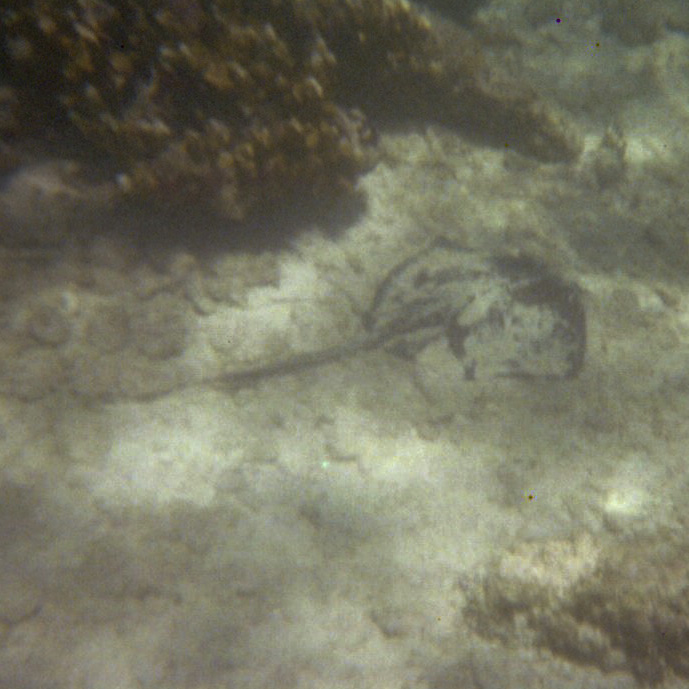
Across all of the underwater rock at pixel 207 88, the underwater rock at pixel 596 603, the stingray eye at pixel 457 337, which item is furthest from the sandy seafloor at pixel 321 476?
the underwater rock at pixel 207 88

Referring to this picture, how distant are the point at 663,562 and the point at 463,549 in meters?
1.40

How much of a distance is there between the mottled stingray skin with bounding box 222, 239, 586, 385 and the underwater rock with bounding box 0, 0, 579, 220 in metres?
1.45

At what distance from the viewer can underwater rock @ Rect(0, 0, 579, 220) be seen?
4.10 metres

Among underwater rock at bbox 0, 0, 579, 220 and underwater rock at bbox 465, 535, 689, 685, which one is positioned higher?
underwater rock at bbox 0, 0, 579, 220

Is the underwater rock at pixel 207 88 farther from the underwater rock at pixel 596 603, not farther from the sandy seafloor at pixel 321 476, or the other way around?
the underwater rock at pixel 596 603

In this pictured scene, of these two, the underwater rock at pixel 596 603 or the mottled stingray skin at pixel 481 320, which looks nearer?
the underwater rock at pixel 596 603

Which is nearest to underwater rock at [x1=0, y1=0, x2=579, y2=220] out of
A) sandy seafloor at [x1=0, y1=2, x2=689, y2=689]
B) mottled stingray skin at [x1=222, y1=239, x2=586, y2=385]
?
sandy seafloor at [x1=0, y1=2, x2=689, y2=689]

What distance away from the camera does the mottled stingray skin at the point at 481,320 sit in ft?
16.2

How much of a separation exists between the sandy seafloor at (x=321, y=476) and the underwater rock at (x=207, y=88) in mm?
650

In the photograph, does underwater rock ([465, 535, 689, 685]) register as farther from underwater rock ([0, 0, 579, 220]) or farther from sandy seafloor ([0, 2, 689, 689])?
underwater rock ([0, 0, 579, 220])

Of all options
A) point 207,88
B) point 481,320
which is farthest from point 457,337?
point 207,88

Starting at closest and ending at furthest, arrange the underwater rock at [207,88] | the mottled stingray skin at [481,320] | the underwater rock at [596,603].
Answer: the underwater rock at [596,603] → the underwater rock at [207,88] → the mottled stingray skin at [481,320]

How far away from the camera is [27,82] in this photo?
4.15m

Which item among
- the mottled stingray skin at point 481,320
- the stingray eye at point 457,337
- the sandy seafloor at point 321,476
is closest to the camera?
the sandy seafloor at point 321,476
